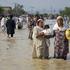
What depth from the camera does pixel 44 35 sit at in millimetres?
14625

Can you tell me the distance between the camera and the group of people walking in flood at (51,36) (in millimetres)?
14461

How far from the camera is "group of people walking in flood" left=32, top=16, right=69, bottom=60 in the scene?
47.4ft

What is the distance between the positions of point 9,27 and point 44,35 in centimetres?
1312

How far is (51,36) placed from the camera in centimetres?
1459

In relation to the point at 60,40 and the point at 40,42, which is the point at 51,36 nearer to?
the point at 60,40

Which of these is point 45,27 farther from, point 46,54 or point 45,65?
point 45,65

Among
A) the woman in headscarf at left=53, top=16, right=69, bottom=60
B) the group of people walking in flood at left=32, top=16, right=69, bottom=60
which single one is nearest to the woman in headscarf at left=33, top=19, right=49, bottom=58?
the group of people walking in flood at left=32, top=16, right=69, bottom=60

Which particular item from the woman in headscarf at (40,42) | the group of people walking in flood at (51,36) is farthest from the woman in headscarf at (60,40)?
the woman in headscarf at (40,42)

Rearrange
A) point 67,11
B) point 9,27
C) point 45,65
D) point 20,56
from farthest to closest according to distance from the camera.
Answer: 1. point 67,11
2. point 9,27
3. point 20,56
4. point 45,65

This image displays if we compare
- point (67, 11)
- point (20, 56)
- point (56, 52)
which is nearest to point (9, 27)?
point (20, 56)

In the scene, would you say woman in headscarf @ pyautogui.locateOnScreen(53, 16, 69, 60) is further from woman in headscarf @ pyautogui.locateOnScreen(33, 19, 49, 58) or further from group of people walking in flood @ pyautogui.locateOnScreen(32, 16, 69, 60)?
woman in headscarf @ pyautogui.locateOnScreen(33, 19, 49, 58)

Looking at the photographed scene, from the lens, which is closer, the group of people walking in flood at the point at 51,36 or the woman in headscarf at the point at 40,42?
the group of people walking in flood at the point at 51,36

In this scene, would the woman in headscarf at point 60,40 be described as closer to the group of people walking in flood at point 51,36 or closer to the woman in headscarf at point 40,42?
the group of people walking in flood at point 51,36

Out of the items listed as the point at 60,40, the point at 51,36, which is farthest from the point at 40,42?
the point at 60,40
